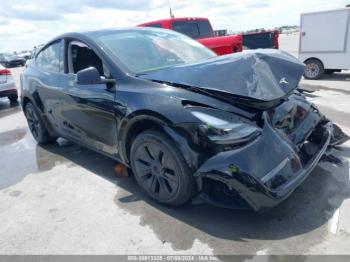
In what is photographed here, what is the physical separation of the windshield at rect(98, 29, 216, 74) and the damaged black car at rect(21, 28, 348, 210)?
0.5 inches

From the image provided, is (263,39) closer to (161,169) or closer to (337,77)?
(337,77)

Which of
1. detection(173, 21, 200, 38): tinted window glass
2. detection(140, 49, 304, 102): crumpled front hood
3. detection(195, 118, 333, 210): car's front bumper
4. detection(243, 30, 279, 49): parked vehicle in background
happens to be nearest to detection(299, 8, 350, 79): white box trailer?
detection(243, 30, 279, 49): parked vehicle in background

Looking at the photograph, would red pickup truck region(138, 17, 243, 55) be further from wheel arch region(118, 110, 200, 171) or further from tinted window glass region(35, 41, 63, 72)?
wheel arch region(118, 110, 200, 171)

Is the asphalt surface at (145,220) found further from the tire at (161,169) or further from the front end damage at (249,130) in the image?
the front end damage at (249,130)

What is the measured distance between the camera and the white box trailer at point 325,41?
31.4 feet

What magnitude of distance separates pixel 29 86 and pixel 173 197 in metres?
3.35

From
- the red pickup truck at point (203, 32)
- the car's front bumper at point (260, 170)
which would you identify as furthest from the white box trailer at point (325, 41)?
the car's front bumper at point (260, 170)

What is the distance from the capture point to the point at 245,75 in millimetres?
2920

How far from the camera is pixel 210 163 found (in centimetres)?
253

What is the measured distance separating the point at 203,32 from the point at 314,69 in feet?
12.5

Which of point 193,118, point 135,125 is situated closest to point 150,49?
point 135,125

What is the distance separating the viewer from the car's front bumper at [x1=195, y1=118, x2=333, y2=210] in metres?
2.41

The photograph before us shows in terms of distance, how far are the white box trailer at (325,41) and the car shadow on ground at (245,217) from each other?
687 centimetres

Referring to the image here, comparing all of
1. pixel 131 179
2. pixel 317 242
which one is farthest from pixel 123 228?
pixel 317 242
